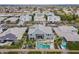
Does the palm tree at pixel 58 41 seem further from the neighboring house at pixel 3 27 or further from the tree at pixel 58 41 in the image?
the neighboring house at pixel 3 27

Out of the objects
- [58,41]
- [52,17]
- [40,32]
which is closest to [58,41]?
[58,41]

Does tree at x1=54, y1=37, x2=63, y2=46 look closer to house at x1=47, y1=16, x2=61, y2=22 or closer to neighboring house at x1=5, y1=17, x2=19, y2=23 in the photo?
house at x1=47, y1=16, x2=61, y2=22

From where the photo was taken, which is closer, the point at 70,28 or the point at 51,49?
the point at 51,49

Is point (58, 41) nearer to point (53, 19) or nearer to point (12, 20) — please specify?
point (53, 19)
